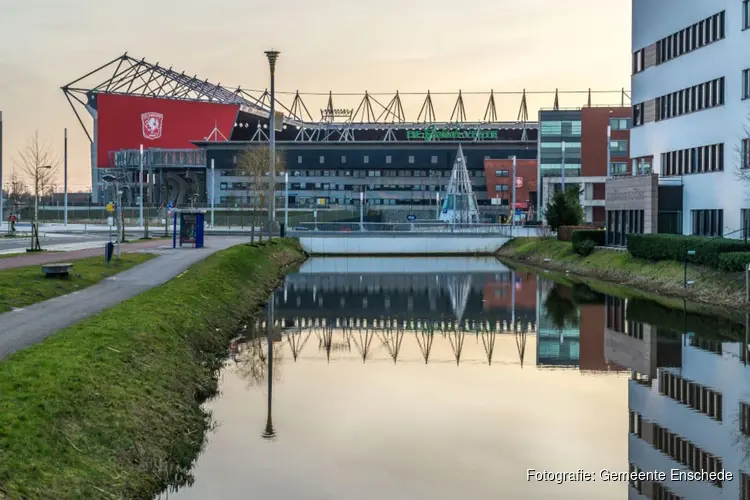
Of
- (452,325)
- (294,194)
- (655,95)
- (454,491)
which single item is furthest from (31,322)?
(294,194)

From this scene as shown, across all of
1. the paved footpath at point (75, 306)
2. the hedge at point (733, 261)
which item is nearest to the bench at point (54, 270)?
the paved footpath at point (75, 306)

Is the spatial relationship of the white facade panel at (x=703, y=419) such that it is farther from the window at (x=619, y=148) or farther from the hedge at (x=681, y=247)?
the window at (x=619, y=148)

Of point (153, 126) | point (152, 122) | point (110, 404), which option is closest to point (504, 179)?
point (153, 126)

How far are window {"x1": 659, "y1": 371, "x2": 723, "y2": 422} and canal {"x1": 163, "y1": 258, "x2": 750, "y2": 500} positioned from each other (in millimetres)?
52

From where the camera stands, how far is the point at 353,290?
53.0 metres

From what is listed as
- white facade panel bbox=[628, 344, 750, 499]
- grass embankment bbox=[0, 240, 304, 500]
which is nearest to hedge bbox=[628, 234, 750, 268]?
white facade panel bbox=[628, 344, 750, 499]

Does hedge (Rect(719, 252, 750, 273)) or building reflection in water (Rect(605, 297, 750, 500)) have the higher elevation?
hedge (Rect(719, 252, 750, 273))

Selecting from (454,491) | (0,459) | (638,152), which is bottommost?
(454,491)

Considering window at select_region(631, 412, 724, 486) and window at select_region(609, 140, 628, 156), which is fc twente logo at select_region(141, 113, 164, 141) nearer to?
window at select_region(609, 140, 628, 156)

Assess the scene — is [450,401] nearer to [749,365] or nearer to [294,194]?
[749,365]

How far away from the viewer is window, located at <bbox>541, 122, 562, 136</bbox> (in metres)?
135

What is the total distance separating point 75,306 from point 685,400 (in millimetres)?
16875

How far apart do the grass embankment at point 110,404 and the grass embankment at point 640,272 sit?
23.9 metres

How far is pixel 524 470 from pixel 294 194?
5904 inches
